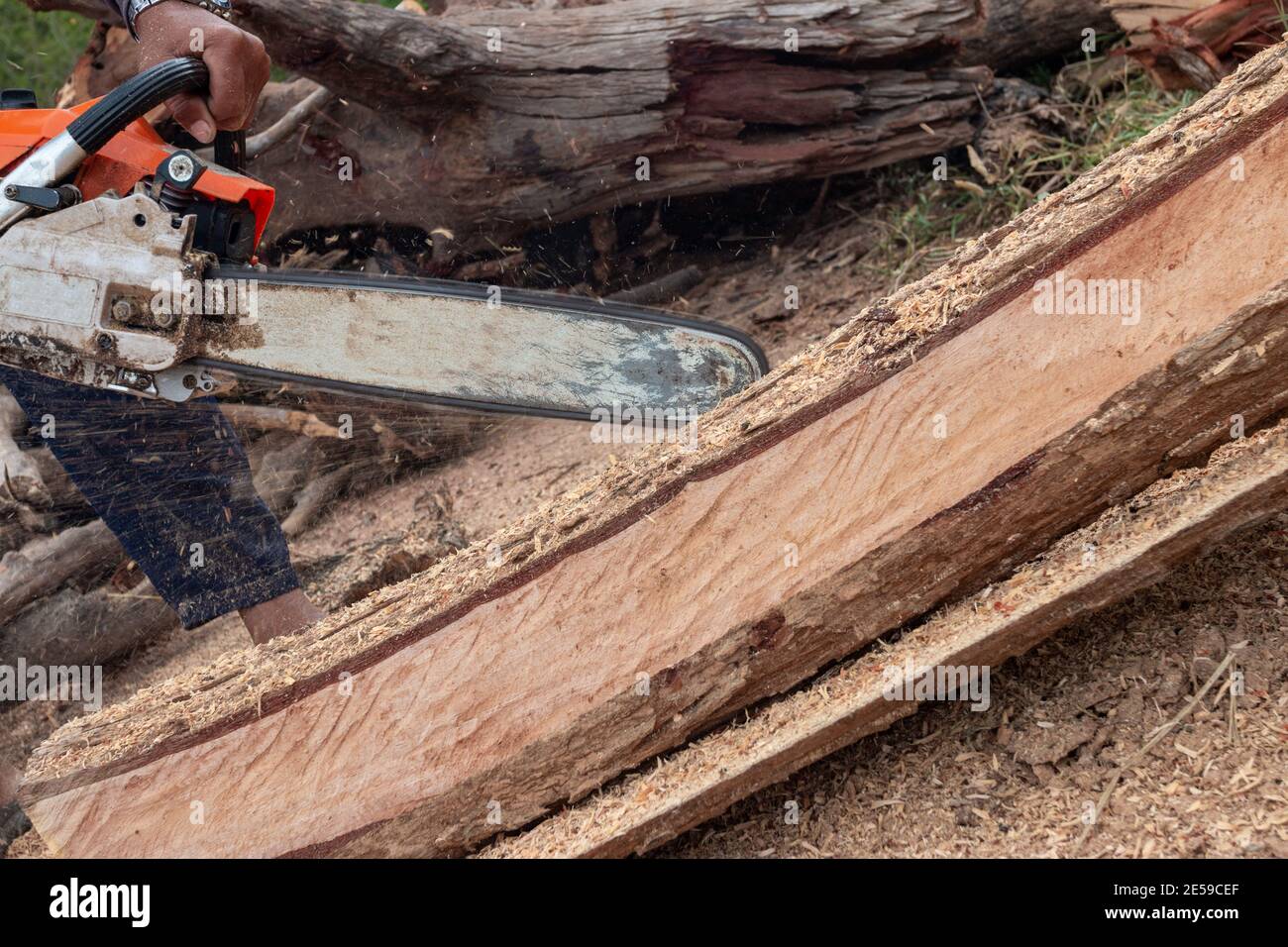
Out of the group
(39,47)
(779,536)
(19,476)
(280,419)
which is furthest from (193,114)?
(39,47)

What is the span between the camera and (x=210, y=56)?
1.98m

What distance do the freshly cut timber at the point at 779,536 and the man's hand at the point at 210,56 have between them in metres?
0.94

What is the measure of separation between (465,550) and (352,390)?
14.6 inches

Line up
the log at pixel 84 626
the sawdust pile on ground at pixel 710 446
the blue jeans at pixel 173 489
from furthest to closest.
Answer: the log at pixel 84 626
the blue jeans at pixel 173 489
the sawdust pile on ground at pixel 710 446

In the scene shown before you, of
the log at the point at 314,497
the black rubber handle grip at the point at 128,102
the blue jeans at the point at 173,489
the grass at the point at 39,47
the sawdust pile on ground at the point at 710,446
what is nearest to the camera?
the sawdust pile on ground at the point at 710,446

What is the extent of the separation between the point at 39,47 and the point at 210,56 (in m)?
5.17

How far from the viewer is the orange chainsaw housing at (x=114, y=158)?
6.60ft

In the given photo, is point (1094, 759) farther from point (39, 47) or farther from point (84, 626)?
point (39, 47)

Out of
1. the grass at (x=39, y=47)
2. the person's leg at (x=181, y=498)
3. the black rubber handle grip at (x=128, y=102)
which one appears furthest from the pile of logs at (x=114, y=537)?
the grass at (x=39, y=47)

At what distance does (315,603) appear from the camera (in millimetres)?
2967

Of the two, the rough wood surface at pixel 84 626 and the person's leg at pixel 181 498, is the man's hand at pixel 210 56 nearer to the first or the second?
the person's leg at pixel 181 498

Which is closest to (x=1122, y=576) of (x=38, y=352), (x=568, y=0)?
(x=38, y=352)
